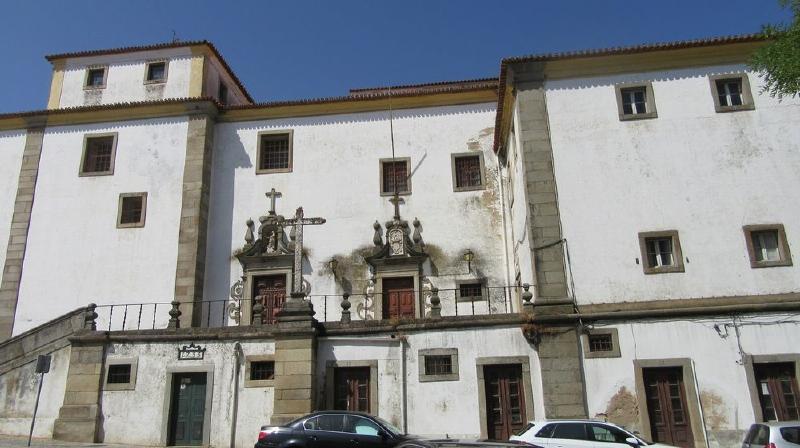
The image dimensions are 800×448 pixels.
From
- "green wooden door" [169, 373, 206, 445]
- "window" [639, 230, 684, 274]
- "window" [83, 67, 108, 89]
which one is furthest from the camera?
"window" [83, 67, 108, 89]

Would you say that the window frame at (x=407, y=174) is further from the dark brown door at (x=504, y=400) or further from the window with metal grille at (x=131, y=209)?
the window with metal grille at (x=131, y=209)

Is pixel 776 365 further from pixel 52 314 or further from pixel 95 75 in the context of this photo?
pixel 95 75

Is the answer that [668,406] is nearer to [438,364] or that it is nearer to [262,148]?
[438,364]

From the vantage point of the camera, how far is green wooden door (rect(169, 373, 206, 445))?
51.2 feet

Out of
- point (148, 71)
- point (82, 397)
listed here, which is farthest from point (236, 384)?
point (148, 71)

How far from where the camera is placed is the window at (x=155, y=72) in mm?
24250

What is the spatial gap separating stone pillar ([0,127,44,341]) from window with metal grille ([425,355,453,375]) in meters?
14.0

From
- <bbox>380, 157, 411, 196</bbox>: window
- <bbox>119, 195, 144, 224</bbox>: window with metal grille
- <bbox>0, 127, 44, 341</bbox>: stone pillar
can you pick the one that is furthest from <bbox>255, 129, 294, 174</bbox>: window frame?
<bbox>0, 127, 44, 341</bbox>: stone pillar

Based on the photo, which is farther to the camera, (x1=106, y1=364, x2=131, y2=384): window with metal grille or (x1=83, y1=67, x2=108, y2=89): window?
(x1=83, y1=67, x2=108, y2=89): window

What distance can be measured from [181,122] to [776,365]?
63.1 ft

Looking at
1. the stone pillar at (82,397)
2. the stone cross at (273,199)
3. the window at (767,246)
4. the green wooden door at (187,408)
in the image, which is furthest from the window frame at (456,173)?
the stone pillar at (82,397)

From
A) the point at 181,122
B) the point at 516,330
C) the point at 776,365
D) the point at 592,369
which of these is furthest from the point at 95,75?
the point at 776,365

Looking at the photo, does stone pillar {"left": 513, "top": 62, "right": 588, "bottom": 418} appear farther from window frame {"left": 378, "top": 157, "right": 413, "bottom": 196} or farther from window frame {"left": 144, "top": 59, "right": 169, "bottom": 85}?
window frame {"left": 144, "top": 59, "right": 169, "bottom": 85}

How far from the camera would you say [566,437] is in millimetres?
11383
